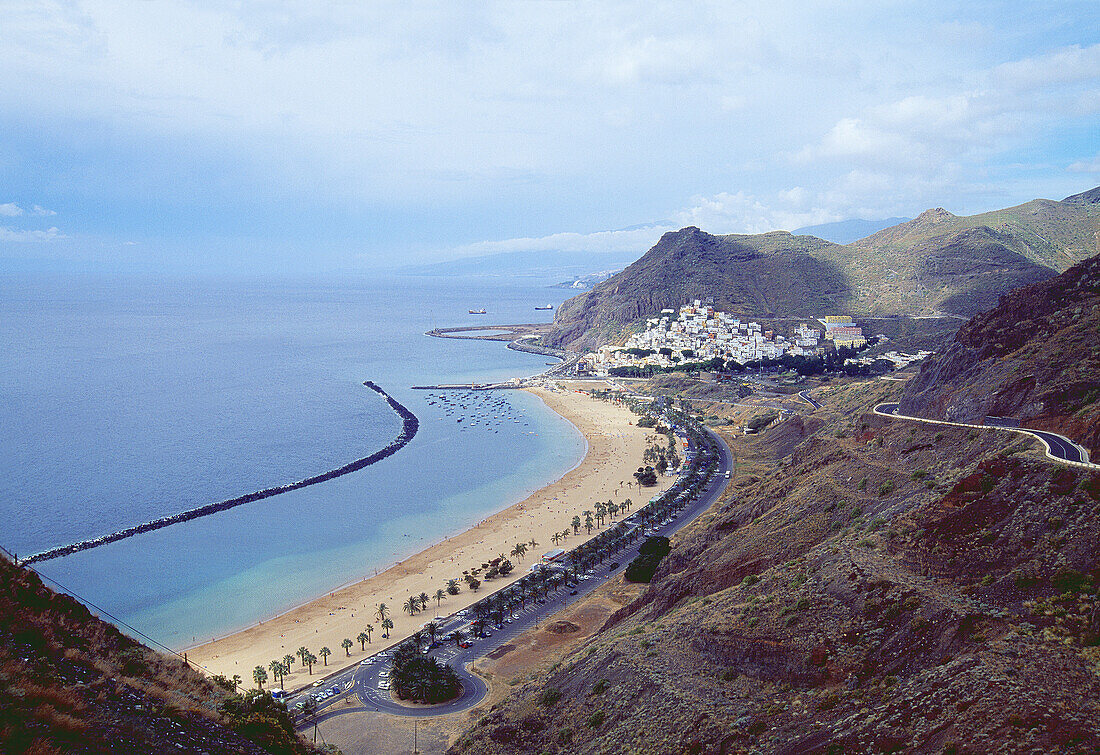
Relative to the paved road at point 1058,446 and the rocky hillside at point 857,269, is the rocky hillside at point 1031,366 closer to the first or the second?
the paved road at point 1058,446

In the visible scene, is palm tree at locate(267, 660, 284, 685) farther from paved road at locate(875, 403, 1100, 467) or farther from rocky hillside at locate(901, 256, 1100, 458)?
Answer: rocky hillside at locate(901, 256, 1100, 458)

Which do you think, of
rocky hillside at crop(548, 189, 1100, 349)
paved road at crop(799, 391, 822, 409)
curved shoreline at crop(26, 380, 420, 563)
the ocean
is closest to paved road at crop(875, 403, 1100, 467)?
the ocean

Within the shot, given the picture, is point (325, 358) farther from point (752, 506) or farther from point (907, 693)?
point (907, 693)

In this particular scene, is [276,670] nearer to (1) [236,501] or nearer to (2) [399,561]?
(2) [399,561]

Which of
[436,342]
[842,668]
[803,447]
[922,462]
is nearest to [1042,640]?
[842,668]

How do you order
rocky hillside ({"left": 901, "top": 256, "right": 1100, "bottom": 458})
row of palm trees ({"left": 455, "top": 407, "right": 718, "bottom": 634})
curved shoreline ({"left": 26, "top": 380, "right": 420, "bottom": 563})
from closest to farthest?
rocky hillside ({"left": 901, "top": 256, "right": 1100, "bottom": 458})
row of palm trees ({"left": 455, "top": 407, "right": 718, "bottom": 634})
curved shoreline ({"left": 26, "top": 380, "right": 420, "bottom": 563})

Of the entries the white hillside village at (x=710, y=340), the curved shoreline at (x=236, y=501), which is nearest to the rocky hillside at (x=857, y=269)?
the white hillside village at (x=710, y=340)
